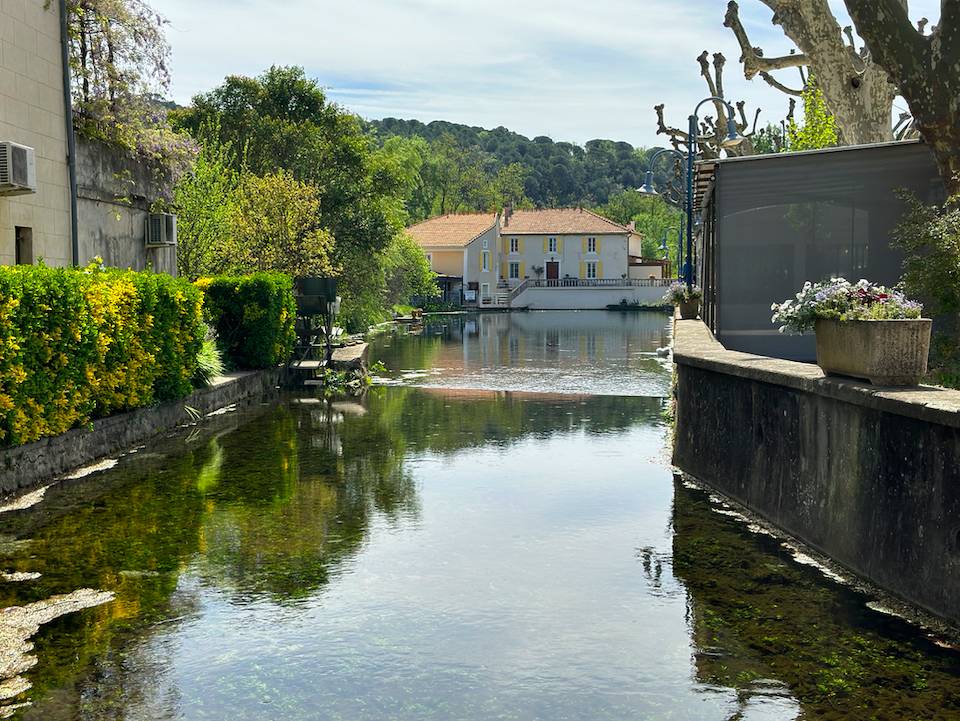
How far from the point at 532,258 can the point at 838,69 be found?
78.4 metres

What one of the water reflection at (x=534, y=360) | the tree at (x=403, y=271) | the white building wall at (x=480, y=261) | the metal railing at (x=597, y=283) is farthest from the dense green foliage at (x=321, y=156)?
the metal railing at (x=597, y=283)

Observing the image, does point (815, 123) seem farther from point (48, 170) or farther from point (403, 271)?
point (403, 271)

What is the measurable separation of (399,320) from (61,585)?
51713 mm

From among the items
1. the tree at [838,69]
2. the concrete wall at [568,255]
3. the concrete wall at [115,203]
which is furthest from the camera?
the concrete wall at [568,255]

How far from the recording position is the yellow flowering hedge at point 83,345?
961 centimetres

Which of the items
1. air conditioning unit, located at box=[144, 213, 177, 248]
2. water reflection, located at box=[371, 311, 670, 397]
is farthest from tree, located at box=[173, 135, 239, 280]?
air conditioning unit, located at box=[144, 213, 177, 248]

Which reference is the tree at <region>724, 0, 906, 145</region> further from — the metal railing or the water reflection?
the metal railing

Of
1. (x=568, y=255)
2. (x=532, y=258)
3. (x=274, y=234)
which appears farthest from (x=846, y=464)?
(x=532, y=258)

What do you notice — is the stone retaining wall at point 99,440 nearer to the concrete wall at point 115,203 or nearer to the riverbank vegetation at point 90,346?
the riverbank vegetation at point 90,346

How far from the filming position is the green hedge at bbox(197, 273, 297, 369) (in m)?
19.5

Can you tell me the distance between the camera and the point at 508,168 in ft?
422

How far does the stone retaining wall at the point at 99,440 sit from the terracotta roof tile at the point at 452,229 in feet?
235

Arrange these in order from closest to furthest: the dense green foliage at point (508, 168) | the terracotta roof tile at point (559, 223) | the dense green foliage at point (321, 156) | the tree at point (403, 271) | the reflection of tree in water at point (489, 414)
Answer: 1. the reflection of tree in water at point (489, 414)
2. the dense green foliage at point (321, 156)
3. the tree at point (403, 271)
4. the terracotta roof tile at point (559, 223)
5. the dense green foliage at point (508, 168)

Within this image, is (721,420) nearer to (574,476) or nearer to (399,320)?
(574,476)
